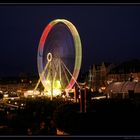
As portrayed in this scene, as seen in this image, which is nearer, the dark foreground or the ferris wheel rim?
the dark foreground

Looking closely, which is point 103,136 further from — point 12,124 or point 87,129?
point 12,124

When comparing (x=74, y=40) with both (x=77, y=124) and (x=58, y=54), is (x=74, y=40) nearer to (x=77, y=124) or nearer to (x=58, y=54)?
(x=58, y=54)

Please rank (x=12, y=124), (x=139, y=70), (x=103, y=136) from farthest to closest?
(x=139, y=70)
(x=12, y=124)
(x=103, y=136)

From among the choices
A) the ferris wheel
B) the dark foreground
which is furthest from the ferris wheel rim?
the dark foreground

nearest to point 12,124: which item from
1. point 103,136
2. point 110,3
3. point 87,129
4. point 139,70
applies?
point 87,129

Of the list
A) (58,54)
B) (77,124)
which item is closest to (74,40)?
(58,54)

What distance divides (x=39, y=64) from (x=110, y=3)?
23128 millimetres

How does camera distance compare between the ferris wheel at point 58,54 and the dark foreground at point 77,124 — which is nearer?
the dark foreground at point 77,124

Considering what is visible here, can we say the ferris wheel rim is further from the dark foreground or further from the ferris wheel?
the dark foreground

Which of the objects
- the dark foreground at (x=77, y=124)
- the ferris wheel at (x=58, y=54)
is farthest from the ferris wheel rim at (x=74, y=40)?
the dark foreground at (x=77, y=124)

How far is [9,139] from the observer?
602 cm

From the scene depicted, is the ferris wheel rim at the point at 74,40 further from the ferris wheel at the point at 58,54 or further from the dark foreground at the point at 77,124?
the dark foreground at the point at 77,124

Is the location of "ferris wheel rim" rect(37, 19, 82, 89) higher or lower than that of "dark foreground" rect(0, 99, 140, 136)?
higher

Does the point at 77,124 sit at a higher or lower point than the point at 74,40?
lower
